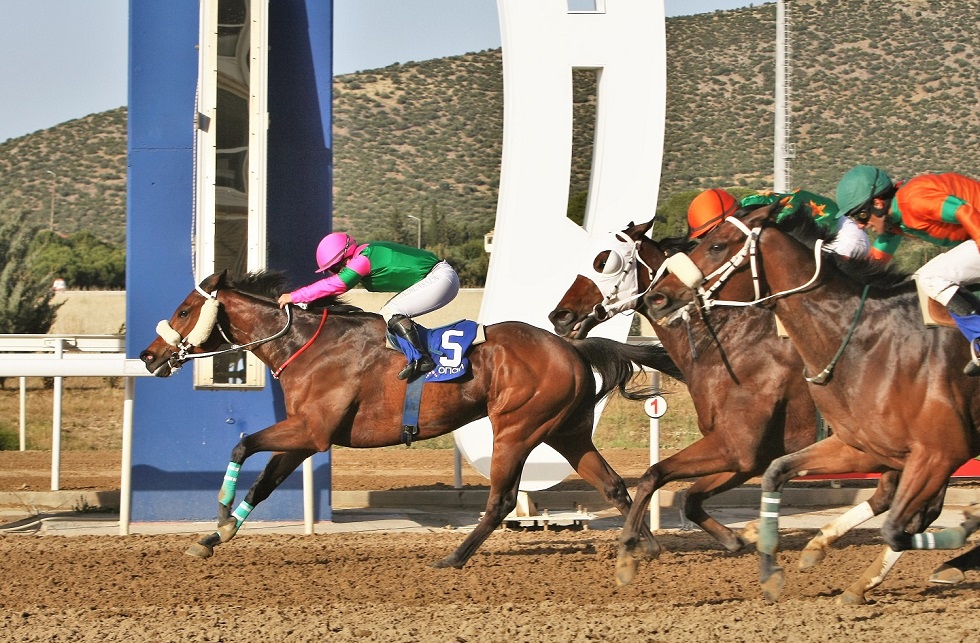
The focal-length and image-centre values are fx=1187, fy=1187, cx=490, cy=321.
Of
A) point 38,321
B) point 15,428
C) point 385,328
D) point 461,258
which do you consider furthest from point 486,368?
point 461,258

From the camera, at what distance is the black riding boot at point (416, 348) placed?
6.36 metres

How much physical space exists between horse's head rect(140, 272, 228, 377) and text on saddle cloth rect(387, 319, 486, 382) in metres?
1.00

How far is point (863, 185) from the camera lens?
5.33 meters

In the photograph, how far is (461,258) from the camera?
34.3 metres

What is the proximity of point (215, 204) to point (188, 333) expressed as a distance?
1338mm

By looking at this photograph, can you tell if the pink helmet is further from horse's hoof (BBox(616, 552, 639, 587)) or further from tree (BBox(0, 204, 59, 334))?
tree (BBox(0, 204, 59, 334))

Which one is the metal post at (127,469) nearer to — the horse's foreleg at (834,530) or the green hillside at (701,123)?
the horse's foreleg at (834,530)

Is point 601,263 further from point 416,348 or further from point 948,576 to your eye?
point 948,576

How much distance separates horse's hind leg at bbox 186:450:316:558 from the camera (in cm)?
622

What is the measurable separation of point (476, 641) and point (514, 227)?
12.6 feet

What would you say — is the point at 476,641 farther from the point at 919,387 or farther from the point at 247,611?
the point at 919,387

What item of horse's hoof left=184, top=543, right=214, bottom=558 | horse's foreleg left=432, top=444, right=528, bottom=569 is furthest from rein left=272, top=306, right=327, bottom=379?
horse's foreleg left=432, top=444, right=528, bottom=569

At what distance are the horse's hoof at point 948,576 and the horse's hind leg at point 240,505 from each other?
3.20m

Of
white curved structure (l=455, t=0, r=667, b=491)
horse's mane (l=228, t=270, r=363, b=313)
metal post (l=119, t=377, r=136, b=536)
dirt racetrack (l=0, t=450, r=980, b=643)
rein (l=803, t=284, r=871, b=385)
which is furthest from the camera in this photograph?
white curved structure (l=455, t=0, r=667, b=491)
